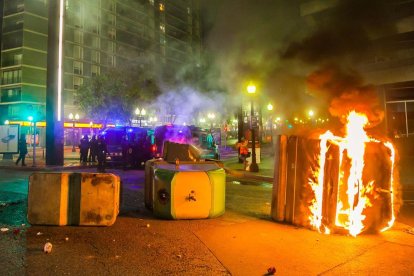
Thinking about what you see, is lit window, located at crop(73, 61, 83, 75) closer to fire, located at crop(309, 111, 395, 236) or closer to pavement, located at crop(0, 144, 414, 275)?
pavement, located at crop(0, 144, 414, 275)

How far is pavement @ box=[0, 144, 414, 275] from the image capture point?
3949mm

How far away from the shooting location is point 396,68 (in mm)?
16406

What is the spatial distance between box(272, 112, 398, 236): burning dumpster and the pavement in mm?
213

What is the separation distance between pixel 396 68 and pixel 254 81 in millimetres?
7433

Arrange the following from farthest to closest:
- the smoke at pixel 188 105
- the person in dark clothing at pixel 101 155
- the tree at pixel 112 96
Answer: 1. the tree at pixel 112 96
2. the smoke at pixel 188 105
3. the person in dark clothing at pixel 101 155

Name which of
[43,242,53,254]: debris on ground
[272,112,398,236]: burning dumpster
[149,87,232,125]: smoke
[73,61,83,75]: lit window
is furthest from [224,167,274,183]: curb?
[73,61,83,75]: lit window

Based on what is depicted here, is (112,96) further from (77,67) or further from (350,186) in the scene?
(350,186)

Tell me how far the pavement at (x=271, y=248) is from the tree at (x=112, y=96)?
105 ft

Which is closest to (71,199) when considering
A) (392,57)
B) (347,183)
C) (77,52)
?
(347,183)

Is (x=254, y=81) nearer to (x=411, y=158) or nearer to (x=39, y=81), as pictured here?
(x=411, y=158)

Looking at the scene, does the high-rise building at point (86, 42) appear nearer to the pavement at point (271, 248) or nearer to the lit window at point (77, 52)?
the lit window at point (77, 52)

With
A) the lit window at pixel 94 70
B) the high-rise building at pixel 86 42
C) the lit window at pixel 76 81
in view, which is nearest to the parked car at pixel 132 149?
the high-rise building at pixel 86 42

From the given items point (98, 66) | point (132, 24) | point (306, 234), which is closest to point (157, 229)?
point (306, 234)

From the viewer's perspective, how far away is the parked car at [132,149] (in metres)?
15.2
